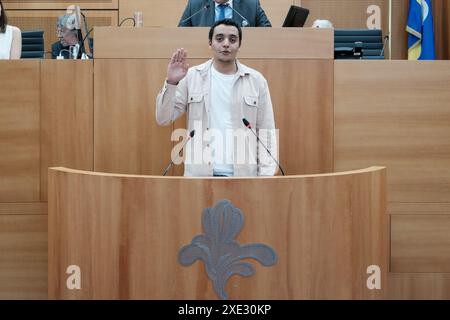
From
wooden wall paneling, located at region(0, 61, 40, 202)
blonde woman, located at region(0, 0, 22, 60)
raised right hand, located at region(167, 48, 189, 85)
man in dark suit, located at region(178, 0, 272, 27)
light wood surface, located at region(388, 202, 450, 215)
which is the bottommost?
light wood surface, located at region(388, 202, 450, 215)

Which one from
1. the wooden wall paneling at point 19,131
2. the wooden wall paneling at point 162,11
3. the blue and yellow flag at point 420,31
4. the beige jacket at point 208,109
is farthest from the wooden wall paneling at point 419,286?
the wooden wall paneling at point 162,11

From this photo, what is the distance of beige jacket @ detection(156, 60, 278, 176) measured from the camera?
3.69 meters

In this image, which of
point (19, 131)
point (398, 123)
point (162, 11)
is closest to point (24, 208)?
point (19, 131)

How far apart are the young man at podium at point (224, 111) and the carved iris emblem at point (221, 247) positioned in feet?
2.35

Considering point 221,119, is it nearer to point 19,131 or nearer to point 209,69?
point 209,69

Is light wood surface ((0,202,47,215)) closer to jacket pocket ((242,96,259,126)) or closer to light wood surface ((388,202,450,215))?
jacket pocket ((242,96,259,126))

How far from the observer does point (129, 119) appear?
163 inches

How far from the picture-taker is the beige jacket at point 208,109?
3686 millimetres

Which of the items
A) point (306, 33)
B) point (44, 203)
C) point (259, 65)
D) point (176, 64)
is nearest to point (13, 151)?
point (44, 203)

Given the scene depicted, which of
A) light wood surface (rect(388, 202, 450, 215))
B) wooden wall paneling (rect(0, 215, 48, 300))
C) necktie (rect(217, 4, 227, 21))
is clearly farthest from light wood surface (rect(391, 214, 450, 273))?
→ wooden wall paneling (rect(0, 215, 48, 300))

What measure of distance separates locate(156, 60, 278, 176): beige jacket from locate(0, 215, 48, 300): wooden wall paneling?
0.96m

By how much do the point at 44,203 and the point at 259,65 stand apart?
4.46 ft

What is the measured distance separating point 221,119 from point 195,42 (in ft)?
1.91

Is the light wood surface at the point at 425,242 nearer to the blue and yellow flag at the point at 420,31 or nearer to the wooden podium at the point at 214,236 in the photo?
the wooden podium at the point at 214,236
